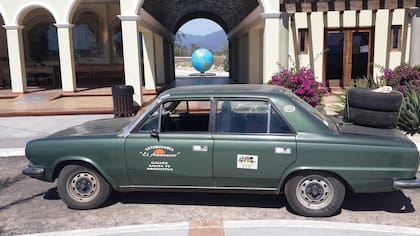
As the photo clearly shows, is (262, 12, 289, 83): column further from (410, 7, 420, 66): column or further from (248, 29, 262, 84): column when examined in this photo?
(248, 29, 262, 84): column

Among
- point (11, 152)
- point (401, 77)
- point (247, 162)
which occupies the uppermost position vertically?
point (401, 77)

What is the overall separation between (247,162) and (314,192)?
0.87 m

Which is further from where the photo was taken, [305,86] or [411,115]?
[305,86]

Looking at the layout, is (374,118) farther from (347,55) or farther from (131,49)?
(347,55)

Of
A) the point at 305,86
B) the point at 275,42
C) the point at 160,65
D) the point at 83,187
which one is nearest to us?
the point at 83,187

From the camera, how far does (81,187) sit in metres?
4.91

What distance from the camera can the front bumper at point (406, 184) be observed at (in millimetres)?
4270

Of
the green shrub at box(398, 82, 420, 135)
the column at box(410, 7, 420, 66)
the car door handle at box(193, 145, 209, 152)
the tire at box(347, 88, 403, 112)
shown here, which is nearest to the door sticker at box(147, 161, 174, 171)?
the car door handle at box(193, 145, 209, 152)

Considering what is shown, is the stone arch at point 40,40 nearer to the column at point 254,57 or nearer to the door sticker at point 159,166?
the column at point 254,57

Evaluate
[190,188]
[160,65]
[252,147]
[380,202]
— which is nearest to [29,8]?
[160,65]

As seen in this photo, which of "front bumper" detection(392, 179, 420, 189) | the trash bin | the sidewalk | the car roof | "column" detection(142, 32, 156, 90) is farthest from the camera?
"column" detection(142, 32, 156, 90)

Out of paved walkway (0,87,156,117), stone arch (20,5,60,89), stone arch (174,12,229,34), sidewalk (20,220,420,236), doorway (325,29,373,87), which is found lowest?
sidewalk (20,220,420,236)

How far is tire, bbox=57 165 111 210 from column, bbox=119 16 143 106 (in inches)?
291

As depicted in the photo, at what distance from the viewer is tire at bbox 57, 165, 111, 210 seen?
16.0 ft
